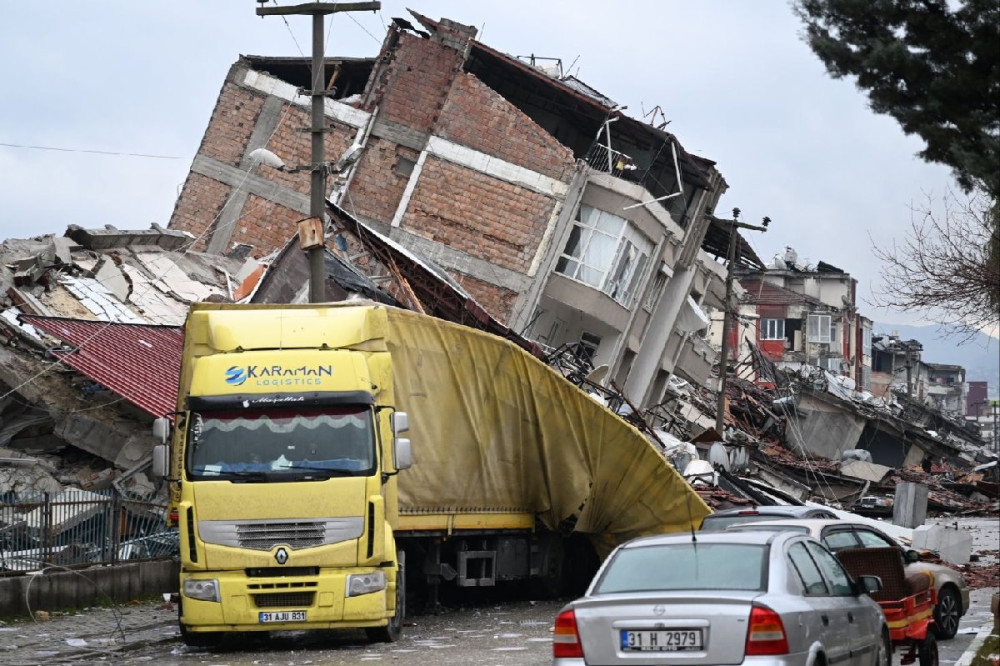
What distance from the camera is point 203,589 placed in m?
14.8

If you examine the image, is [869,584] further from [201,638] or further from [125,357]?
[125,357]

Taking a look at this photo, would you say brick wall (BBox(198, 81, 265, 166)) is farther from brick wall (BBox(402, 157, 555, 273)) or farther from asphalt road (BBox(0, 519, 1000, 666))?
asphalt road (BBox(0, 519, 1000, 666))

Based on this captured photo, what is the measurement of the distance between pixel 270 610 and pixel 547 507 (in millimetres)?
6023

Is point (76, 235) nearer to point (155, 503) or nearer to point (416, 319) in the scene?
point (155, 503)

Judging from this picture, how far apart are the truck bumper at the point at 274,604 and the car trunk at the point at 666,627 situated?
5686 mm

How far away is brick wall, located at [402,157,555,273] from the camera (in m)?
39.9

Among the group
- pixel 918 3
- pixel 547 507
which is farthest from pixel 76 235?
pixel 918 3

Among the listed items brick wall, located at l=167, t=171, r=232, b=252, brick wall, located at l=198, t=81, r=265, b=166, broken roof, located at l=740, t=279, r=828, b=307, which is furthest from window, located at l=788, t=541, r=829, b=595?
broken roof, located at l=740, t=279, r=828, b=307

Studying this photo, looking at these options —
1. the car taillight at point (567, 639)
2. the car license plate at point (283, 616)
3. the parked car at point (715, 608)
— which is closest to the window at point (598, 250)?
the car license plate at point (283, 616)

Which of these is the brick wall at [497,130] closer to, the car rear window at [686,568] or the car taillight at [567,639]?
the car rear window at [686,568]

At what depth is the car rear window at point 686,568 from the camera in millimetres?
9836

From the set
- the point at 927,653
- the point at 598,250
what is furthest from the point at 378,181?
the point at 927,653

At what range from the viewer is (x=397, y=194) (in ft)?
135

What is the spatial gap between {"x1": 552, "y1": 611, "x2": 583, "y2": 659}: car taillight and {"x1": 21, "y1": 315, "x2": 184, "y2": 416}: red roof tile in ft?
46.0
